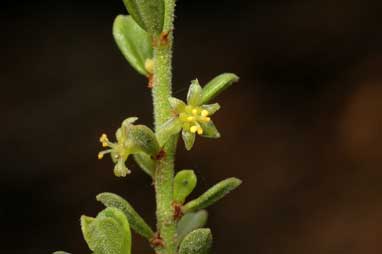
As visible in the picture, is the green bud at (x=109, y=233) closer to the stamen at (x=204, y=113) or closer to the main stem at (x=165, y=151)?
the main stem at (x=165, y=151)

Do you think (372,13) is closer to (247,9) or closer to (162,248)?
(247,9)

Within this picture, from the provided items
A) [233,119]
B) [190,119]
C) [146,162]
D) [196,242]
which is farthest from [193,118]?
[233,119]

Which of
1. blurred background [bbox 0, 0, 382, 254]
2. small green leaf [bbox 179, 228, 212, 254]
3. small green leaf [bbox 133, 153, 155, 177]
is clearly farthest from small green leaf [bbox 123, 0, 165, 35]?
blurred background [bbox 0, 0, 382, 254]

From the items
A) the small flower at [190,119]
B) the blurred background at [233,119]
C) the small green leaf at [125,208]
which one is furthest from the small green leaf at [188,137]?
the blurred background at [233,119]

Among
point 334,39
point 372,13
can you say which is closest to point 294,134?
point 334,39

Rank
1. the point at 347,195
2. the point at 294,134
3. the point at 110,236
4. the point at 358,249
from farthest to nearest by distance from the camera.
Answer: the point at 294,134, the point at 347,195, the point at 358,249, the point at 110,236

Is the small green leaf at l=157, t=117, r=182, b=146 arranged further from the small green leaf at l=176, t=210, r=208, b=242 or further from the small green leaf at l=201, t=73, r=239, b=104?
the small green leaf at l=176, t=210, r=208, b=242
